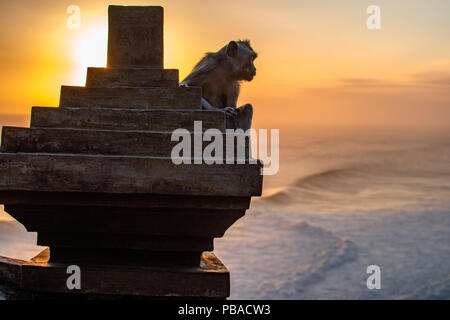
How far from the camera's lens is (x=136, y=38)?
4293 mm

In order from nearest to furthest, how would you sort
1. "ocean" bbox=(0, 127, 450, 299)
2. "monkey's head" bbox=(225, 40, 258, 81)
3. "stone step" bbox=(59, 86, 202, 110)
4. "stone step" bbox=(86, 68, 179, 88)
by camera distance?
"stone step" bbox=(59, 86, 202, 110), "stone step" bbox=(86, 68, 179, 88), "monkey's head" bbox=(225, 40, 258, 81), "ocean" bbox=(0, 127, 450, 299)

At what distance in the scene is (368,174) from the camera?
1916 inches

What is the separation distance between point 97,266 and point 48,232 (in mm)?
386

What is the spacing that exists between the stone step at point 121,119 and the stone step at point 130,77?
42 centimetres

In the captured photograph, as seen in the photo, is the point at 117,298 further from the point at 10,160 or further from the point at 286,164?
the point at 286,164

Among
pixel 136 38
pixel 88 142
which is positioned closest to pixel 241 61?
pixel 136 38

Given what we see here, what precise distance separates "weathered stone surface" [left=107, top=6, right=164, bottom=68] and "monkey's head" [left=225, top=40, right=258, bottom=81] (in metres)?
0.71

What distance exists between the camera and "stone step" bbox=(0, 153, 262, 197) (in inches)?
133

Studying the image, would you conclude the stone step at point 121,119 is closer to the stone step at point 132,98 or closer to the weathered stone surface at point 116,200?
the stone step at point 132,98

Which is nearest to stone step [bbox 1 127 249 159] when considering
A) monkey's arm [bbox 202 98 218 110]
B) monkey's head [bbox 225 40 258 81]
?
monkey's arm [bbox 202 98 218 110]

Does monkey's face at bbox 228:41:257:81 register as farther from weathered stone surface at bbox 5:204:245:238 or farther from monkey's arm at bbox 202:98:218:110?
weathered stone surface at bbox 5:204:245:238

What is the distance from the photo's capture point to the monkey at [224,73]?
4.60 metres

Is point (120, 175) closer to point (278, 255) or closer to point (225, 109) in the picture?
point (225, 109)
